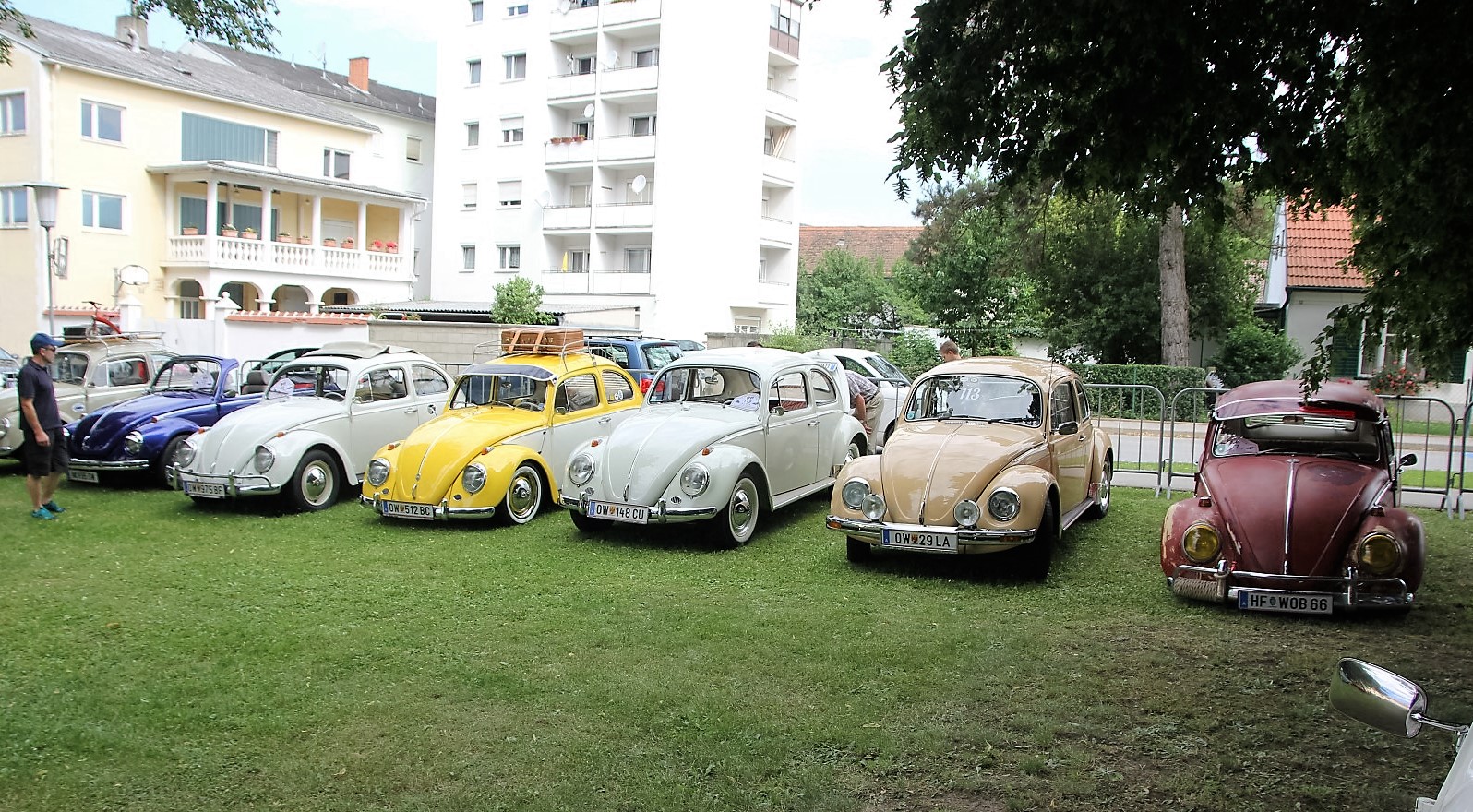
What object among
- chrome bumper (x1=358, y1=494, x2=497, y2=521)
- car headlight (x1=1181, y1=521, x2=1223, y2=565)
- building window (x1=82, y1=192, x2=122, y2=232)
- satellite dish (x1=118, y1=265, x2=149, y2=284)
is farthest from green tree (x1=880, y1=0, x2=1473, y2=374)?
building window (x1=82, y1=192, x2=122, y2=232)

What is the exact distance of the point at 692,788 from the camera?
15.1 feet

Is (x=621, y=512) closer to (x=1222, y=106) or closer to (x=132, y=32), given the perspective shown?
(x=1222, y=106)

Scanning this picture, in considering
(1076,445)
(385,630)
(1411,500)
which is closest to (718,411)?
(1076,445)

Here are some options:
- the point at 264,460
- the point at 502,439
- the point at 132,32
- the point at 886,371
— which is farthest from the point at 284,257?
the point at 502,439

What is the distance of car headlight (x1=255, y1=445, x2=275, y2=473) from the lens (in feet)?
36.4

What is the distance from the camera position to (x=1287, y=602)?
7.21 meters

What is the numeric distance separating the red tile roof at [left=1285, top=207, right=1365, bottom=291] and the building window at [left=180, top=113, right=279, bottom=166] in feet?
106

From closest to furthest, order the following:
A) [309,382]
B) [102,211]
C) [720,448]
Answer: [720,448] → [309,382] → [102,211]

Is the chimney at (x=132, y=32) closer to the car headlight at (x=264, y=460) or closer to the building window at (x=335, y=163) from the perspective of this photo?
the building window at (x=335, y=163)

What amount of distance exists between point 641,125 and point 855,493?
106 feet

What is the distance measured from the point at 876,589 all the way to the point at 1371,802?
4026mm

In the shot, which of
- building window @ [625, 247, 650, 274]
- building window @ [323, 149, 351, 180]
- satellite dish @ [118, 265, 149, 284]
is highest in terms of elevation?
building window @ [323, 149, 351, 180]

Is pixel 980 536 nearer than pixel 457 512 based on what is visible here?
Yes

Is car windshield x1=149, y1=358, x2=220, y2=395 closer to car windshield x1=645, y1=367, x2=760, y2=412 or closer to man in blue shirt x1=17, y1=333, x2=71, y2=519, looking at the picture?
man in blue shirt x1=17, y1=333, x2=71, y2=519
